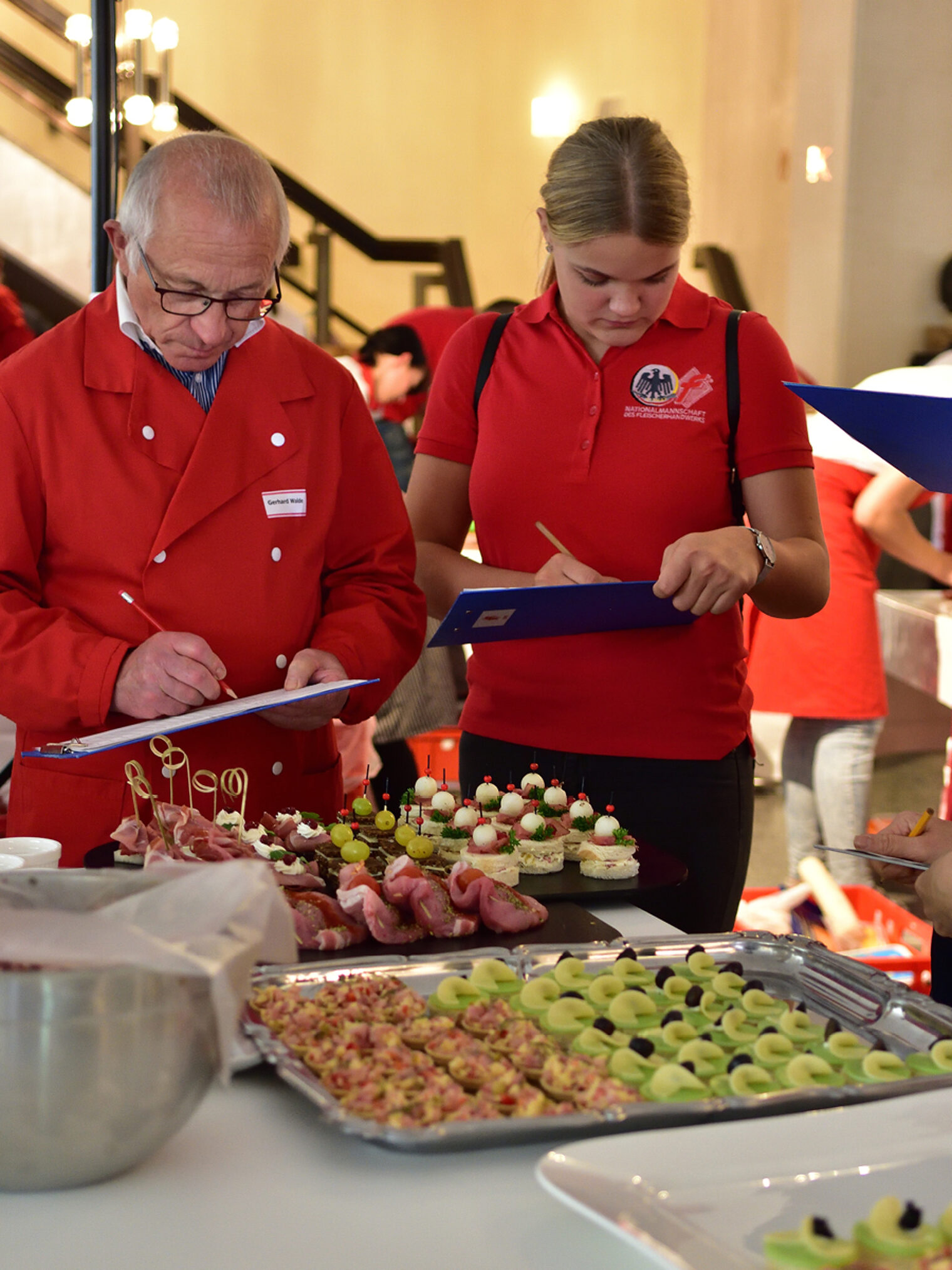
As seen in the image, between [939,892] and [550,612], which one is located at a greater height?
[550,612]

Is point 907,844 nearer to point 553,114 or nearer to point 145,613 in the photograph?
point 145,613

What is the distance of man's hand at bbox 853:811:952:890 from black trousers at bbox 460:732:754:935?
41 centimetres

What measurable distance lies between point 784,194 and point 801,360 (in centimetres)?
90

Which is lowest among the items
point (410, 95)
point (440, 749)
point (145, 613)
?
point (440, 749)

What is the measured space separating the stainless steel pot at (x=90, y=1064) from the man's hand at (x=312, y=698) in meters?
0.81

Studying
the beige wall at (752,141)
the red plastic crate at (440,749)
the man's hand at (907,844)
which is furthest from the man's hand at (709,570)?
the beige wall at (752,141)

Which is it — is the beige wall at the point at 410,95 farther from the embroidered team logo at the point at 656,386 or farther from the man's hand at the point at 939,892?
the man's hand at the point at 939,892

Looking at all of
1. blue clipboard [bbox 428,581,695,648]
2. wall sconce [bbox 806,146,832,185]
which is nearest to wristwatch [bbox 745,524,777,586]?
blue clipboard [bbox 428,581,695,648]

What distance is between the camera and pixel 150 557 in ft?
5.90

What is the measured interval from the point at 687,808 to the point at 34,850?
890 mm

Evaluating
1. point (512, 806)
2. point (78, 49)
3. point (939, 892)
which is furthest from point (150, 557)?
point (78, 49)

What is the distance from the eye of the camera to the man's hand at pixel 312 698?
1.74 metres

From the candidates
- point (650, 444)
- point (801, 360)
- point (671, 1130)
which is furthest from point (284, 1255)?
point (801, 360)

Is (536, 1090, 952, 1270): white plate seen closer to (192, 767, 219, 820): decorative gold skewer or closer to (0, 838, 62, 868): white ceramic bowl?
(0, 838, 62, 868): white ceramic bowl
